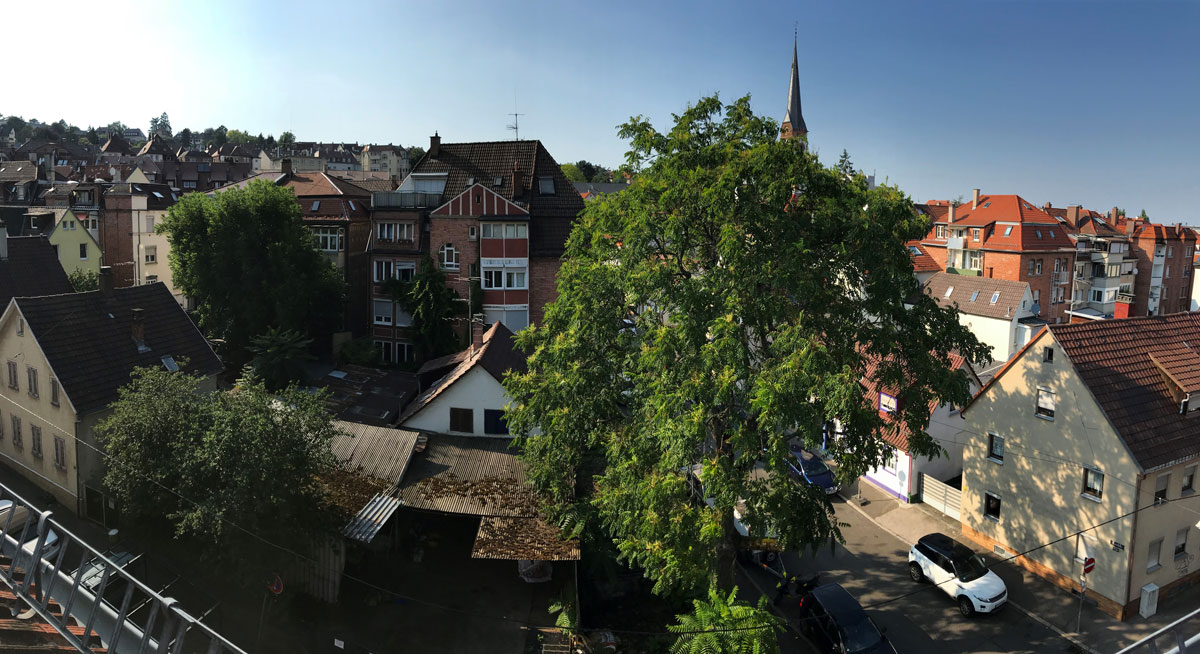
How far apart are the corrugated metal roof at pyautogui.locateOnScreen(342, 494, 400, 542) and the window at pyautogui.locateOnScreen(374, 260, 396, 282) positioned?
22.5 meters

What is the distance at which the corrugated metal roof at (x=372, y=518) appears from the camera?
1895 centimetres

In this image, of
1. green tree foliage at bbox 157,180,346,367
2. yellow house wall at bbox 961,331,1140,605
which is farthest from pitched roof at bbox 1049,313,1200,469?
green tree foliage at bbox 157,180,346,367

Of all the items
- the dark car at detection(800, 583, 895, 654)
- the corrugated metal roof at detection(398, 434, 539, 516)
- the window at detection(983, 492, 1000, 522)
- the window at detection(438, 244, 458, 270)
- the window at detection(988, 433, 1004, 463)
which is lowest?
the dark car at detection(800, 583, 895, 654)

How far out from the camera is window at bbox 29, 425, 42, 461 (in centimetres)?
2448

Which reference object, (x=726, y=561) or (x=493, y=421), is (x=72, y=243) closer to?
(x=493, y=421)

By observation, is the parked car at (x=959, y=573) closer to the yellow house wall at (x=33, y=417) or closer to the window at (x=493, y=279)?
the window at (x=493, y=279)

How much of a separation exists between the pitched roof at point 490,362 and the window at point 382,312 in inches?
510

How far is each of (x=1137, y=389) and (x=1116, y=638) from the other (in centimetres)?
651

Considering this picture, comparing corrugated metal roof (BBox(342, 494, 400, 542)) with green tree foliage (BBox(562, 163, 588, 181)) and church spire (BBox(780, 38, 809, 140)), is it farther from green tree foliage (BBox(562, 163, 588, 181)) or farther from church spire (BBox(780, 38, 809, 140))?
green tree foliage (BBox(562, 163, 588, 181))

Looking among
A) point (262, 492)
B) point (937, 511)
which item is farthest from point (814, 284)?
point (937, 511)

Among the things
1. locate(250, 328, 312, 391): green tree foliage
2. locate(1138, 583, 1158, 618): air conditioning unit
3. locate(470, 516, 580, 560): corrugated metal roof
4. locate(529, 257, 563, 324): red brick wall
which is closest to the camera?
locate(470, 516, 580, 560): corrugated metal roof

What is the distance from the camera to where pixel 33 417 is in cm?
2430

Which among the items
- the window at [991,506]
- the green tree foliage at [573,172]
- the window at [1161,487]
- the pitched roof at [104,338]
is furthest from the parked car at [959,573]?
the green tree foliage at [573,172]

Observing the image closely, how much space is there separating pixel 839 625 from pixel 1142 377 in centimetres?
1133
